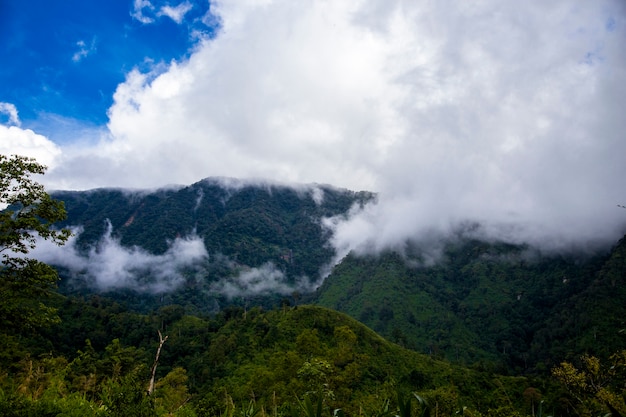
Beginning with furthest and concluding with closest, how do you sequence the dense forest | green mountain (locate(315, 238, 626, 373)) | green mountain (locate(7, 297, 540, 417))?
green mountain (locate(315, 238, 626, 373))
green mountain (locate(7, 297, 540, 417))
the dense forest

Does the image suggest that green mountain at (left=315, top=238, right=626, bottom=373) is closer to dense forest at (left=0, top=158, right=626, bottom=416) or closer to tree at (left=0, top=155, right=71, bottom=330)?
dense forest at (left=0, top=158, right=626, bottom=416)

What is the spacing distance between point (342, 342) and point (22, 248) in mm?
49701

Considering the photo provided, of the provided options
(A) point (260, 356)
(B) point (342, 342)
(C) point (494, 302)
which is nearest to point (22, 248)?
(B) point (342, 342)

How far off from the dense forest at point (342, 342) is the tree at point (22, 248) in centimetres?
5

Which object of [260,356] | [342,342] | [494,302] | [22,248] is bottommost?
[260,356]

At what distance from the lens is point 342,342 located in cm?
5728

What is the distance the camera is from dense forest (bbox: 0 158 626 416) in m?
9.24

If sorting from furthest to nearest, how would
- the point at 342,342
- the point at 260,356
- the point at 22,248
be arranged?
the point at 260,356
the point at 342,342
the point at 22,248

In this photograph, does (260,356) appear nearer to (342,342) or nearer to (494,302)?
(342,342)

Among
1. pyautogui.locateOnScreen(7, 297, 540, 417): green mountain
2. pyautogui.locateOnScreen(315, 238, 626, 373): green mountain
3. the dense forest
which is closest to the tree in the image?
the dense forest

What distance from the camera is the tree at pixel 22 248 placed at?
46.6 feet

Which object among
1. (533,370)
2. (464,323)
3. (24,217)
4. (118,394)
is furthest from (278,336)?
(464,323)

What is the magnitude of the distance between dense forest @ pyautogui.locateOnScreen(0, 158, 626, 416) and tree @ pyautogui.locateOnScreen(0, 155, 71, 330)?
0.18 ft

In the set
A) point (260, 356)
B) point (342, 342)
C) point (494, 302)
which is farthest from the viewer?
point (494, 302)
